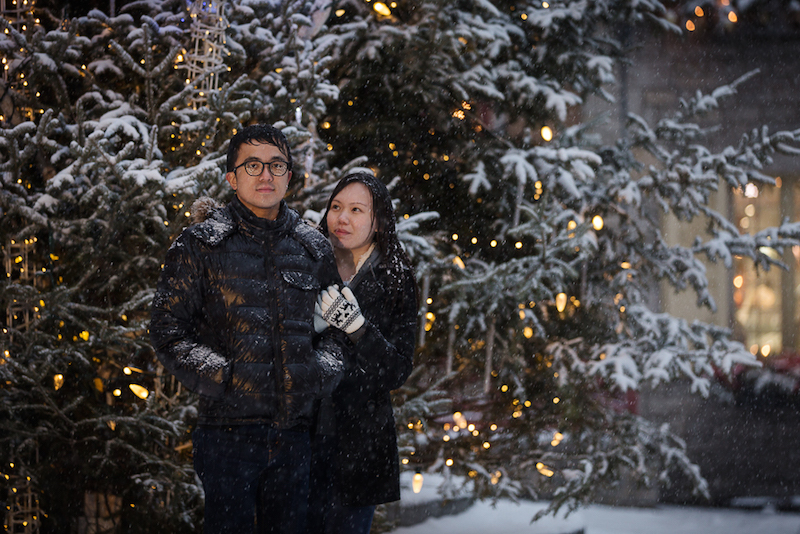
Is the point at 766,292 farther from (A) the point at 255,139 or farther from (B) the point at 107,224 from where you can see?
(A) the point at 255,139

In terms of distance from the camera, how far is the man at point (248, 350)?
243cm

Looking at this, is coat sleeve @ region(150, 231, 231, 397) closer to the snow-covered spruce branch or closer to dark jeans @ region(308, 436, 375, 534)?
dark jeans @ region(308, 436, 375, 534)

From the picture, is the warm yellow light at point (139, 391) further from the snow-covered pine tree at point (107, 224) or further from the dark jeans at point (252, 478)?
the dark jeans at point (252, 478)

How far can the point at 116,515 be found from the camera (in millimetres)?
4406

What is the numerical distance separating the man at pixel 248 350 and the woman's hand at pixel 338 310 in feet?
0.27

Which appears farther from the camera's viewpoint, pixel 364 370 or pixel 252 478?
pixel 364 370

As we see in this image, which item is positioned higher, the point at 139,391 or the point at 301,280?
the point at 301,280

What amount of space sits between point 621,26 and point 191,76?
6360mm

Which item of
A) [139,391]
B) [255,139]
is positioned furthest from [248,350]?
[139,391]

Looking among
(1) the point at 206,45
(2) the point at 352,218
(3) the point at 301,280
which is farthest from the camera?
(1) the point at 206,45

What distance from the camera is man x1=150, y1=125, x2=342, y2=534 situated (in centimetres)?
243

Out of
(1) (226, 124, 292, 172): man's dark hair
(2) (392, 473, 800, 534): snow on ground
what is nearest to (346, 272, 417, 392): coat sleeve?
(1) (226, 124, 292, 172): man's dark hair

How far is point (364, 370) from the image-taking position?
288 centimetres

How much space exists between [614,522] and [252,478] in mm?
5921
